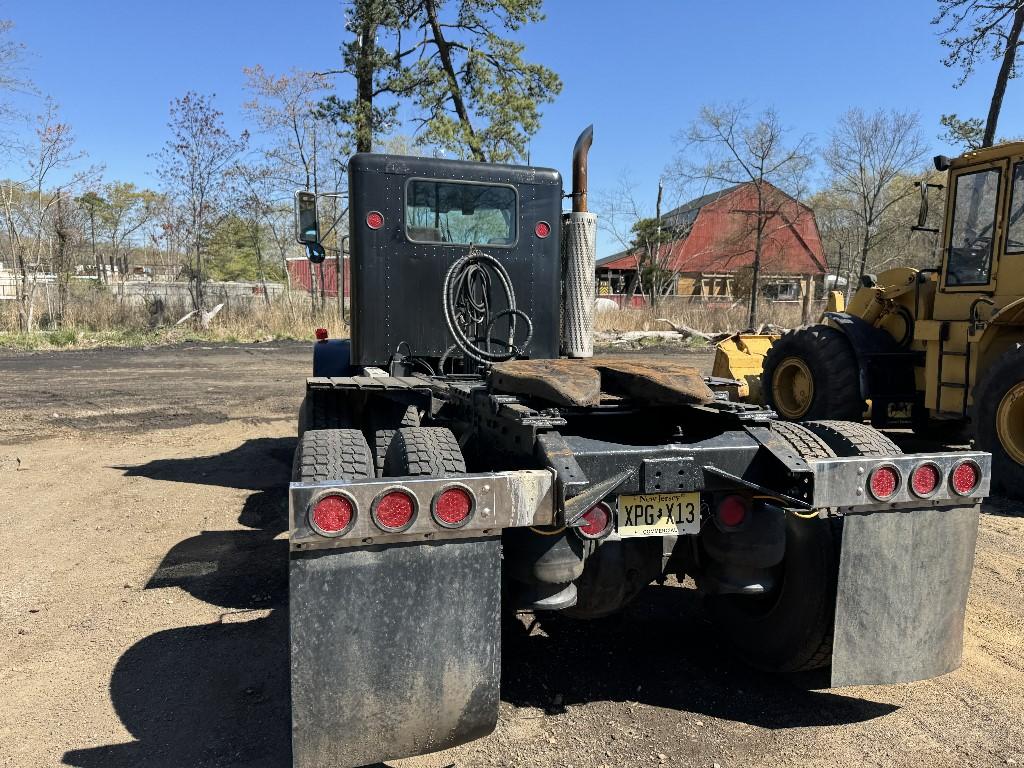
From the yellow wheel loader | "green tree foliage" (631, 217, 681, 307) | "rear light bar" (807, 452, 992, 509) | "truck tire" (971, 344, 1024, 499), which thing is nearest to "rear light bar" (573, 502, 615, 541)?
"rear light bar" (807, 452, 992, 509)

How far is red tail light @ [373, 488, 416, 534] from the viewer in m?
2.40

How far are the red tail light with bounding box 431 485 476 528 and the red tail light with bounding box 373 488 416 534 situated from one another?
8cm

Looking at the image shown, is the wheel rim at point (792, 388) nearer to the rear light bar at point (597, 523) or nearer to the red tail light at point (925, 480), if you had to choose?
the red tail light at point (925, 480)

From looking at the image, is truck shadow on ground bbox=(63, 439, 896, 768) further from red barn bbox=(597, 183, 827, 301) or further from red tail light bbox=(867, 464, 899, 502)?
red barn bbox=(597, 183, 827, 301)

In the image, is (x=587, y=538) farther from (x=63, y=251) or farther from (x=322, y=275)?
(x=63, y=251)

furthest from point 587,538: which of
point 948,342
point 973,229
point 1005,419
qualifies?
point 973,229

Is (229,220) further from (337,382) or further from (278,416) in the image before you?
(337,382)

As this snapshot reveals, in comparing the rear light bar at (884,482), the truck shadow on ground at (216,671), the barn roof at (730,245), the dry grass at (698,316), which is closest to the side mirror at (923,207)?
the rear light bar at (884,482)

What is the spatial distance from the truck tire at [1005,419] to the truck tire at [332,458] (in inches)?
225

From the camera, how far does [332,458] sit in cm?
285

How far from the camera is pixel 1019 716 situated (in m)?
3.12

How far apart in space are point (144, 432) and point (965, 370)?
8.96 m

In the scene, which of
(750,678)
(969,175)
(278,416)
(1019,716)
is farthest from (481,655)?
(278,416)

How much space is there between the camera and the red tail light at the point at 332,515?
7.69 feet
